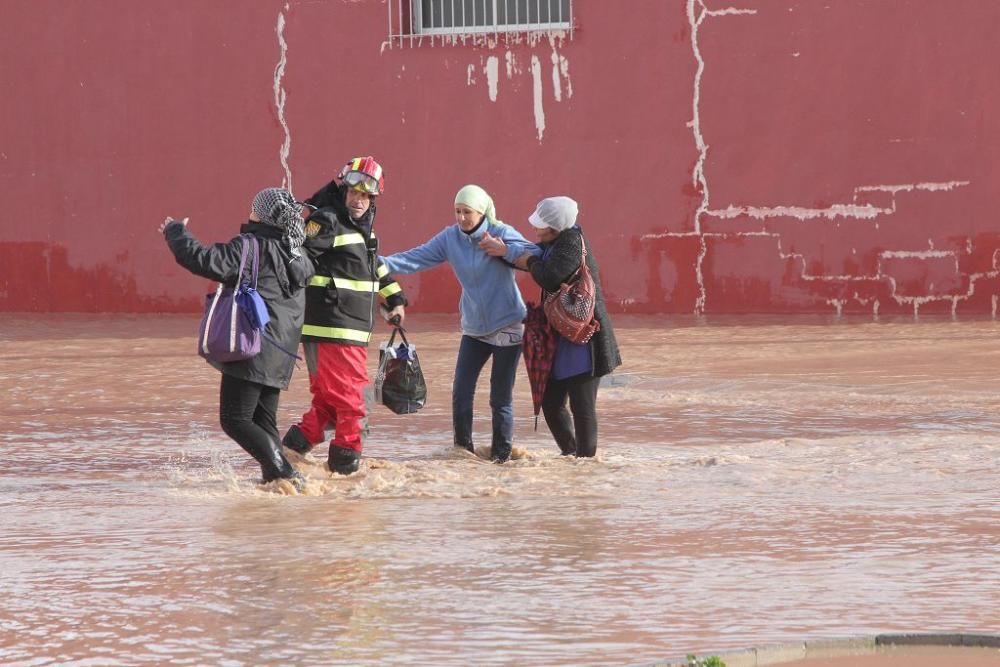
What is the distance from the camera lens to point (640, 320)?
16688 millimetres

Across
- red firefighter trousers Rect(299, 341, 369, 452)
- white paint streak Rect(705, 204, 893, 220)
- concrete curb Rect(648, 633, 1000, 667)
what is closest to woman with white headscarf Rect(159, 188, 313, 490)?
red firefighter trousers Rect(299, 341, 369, 452)

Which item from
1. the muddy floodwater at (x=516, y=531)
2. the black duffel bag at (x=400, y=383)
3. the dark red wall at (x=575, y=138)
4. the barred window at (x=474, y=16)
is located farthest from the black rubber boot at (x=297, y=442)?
the barred window at (x=474, y=16)

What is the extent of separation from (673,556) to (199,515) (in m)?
2.09

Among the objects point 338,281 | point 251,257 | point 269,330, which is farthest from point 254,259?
point 338,281

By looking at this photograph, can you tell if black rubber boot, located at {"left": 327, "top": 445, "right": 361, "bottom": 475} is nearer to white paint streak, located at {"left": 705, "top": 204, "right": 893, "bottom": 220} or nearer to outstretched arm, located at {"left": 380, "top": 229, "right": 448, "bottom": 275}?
outstretched arm, located at {"left": 380, "top": 229, "right": 448, "bottom": 275}

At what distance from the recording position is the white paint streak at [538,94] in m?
17.1

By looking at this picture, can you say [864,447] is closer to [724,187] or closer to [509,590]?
[509,590]

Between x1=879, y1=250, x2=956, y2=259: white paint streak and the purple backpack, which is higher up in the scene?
the purple backpack

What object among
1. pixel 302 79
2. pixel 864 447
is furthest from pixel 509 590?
pixel 302 79

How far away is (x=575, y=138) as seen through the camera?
17.0 metres

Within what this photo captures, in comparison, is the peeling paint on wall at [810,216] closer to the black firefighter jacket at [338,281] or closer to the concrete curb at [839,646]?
the black firefighter jacket at [338,281]

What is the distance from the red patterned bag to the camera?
8.38 m

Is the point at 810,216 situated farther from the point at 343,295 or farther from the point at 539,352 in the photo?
the point at 343,295

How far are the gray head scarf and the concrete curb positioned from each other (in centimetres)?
339
